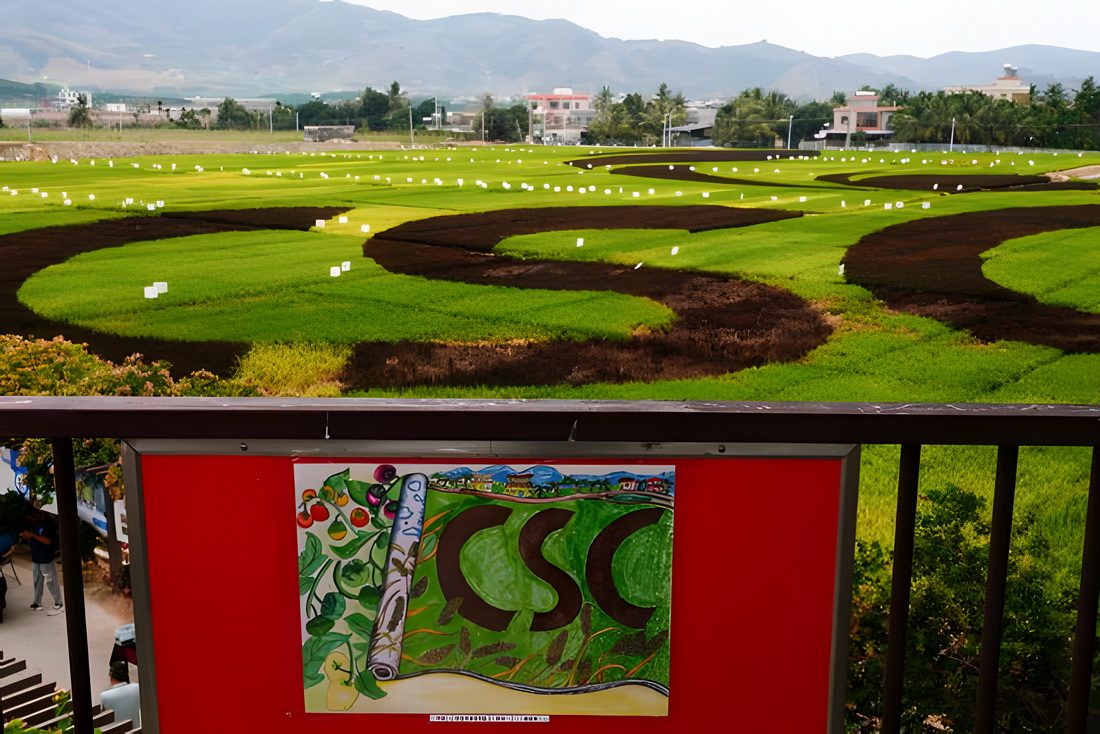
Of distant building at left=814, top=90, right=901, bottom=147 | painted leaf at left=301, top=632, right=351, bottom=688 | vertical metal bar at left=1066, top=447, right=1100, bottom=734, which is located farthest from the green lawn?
distant building at left=814, top=90, right=901, bottom=147

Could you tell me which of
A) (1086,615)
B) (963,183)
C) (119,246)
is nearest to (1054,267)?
(963,183)

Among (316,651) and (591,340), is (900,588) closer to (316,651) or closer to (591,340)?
(316,651)

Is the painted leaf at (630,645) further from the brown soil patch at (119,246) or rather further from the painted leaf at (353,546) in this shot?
the brown soil patch at (119,246)

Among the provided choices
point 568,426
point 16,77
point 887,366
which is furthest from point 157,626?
point 16,77

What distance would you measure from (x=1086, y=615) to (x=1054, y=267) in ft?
25.6

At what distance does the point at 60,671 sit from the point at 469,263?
17.7 feet

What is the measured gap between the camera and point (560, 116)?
143ft

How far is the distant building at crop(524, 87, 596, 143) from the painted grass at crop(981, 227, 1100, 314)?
22.9 metres

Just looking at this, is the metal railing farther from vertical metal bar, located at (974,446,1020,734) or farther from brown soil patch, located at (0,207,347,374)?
brown soil patch, located at (0,207,347,374)

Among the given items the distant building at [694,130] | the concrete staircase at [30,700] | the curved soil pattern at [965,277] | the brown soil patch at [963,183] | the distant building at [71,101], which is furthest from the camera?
the distant building at [71,101]

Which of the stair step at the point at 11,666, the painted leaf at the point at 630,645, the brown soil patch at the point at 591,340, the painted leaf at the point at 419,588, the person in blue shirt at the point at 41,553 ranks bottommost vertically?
the stair step at the point at 11,666

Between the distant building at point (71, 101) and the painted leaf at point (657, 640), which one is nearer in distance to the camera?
the painted leaf at point (657, 640)

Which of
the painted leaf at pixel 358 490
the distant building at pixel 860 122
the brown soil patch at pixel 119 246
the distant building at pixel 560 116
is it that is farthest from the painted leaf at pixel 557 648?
the distant building at pixel 560 116

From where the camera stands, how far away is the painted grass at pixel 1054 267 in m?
7.72
